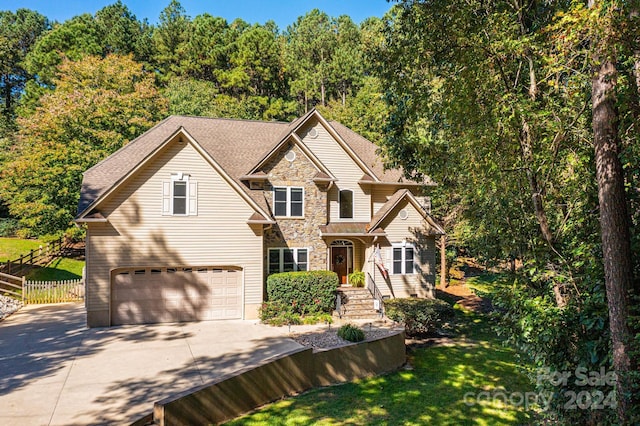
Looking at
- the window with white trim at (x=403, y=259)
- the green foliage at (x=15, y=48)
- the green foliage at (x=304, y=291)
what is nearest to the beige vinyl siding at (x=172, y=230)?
the green foliage at (x=304, y=291)

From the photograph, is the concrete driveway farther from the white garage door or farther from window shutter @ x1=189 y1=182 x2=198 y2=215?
window shutter @ x1=189 y1=182 x2=198 y2=215

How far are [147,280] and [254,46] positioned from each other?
125 feet

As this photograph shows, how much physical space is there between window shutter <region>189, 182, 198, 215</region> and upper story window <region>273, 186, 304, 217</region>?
3757 mm

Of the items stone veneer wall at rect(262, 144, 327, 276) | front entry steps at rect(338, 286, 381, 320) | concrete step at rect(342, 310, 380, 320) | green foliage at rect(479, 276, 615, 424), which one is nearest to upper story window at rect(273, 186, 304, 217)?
stone veneer wall at rect(262, 144, 327, 276)

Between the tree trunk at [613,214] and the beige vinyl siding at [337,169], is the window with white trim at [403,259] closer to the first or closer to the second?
the beige vinyl siding at [337,169]

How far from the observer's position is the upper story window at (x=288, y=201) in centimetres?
1775

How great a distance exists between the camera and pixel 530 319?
6.14 meters

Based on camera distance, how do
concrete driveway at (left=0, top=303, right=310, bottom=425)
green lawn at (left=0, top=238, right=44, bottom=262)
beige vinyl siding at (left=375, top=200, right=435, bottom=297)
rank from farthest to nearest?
green lawn at (left=0, top=238, right=44, bottom=262)
beige vinyl siding at (left=375, top=200, right=435, bottom=297)
concrete driveway at (left=0, top=303, right=310, bottom=425)

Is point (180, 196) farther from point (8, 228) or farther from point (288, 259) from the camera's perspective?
point (8, 228)

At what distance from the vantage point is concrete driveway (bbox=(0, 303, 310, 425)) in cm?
746

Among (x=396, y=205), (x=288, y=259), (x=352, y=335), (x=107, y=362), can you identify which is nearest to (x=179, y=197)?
(x=288, y=259)

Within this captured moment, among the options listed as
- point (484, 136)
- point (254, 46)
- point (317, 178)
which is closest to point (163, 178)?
point (317, 178)

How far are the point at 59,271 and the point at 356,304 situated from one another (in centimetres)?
1914

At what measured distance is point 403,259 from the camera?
19344 mm
